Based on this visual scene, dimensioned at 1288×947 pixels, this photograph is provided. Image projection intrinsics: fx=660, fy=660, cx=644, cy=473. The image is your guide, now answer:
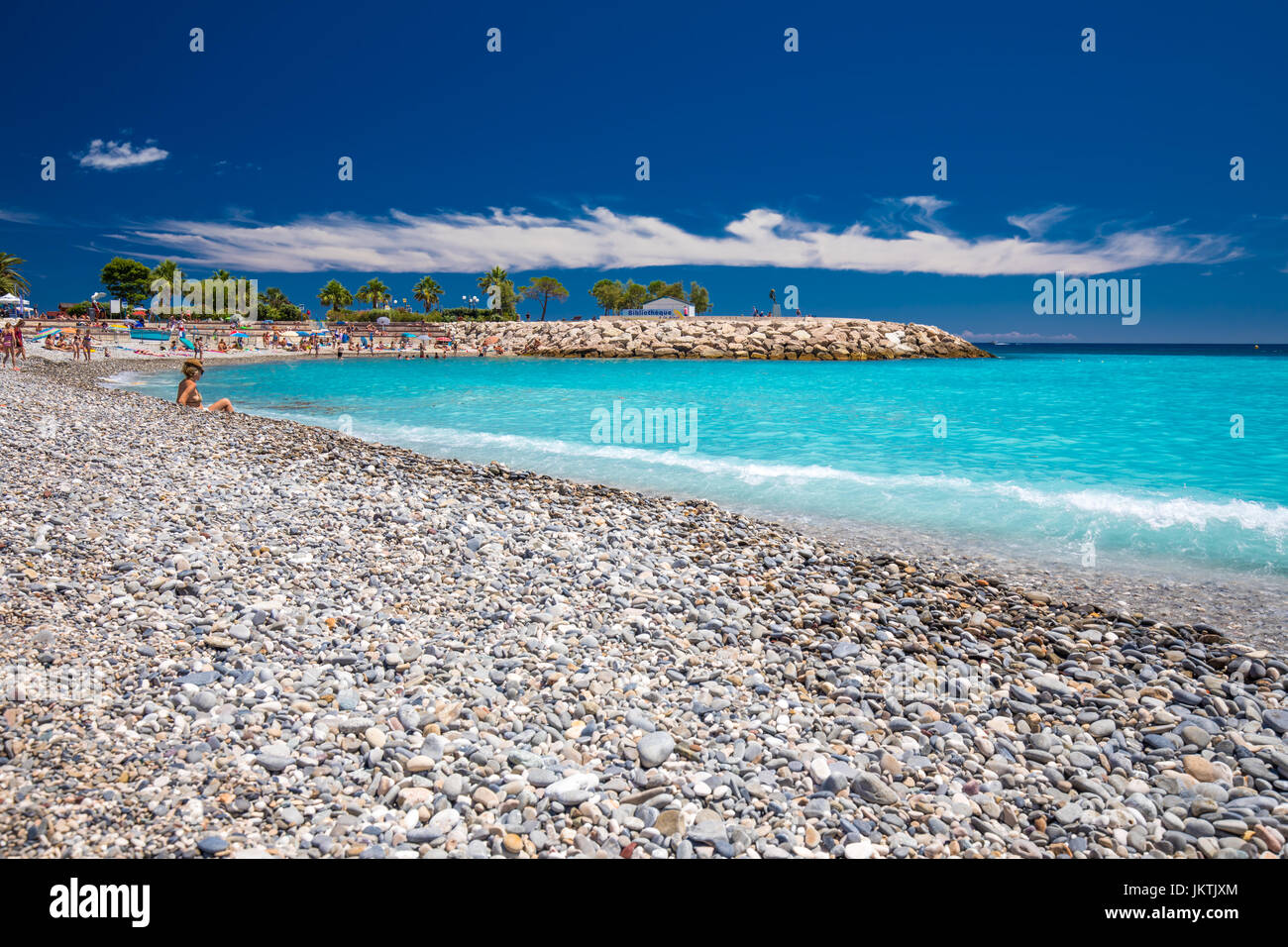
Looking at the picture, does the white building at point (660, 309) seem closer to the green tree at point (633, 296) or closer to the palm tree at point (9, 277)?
the green tree at point (633, 296)

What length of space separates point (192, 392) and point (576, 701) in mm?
21609

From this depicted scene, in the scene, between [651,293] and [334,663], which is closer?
[334,663]

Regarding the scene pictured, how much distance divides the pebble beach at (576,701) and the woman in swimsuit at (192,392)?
12.4 m

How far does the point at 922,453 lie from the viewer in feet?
60.1

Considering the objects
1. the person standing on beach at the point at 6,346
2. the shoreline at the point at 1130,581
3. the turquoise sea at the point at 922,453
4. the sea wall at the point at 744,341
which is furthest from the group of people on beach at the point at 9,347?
the sea wall at the point at 744,341

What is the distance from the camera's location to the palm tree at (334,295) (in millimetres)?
139500

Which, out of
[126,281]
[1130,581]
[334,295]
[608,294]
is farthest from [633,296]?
[1130,581]

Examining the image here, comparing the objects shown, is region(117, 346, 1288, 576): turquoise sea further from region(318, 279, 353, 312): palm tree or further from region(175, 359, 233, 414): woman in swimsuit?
region(318, 279, 353, 312): palm tree

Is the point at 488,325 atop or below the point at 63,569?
atop

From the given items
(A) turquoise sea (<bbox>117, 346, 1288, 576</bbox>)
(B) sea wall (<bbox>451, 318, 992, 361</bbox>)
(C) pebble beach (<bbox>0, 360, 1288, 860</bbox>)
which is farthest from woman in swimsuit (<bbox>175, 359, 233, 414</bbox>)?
(B) sea wall (<bbox>451, 318, 992, 361</bbox>)

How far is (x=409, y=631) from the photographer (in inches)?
208
